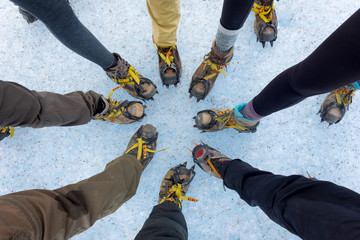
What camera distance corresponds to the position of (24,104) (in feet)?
2.40

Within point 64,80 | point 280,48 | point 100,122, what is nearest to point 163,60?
point 100,122

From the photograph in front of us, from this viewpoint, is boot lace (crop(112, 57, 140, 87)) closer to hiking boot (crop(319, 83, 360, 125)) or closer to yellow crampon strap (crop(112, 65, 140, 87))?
yellow crampon strap (crop(112, 65, 140, 87))

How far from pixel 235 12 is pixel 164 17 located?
0.33m

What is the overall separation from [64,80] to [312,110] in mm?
1676

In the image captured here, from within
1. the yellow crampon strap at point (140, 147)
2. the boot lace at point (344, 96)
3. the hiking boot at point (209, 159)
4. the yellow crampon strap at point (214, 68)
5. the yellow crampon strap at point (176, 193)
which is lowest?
the yellow crampon strap at point (176, 193)

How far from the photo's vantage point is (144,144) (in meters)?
1.23

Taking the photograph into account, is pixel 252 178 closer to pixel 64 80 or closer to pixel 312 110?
pixel 312 110

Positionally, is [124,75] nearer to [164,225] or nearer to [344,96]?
[164,225]

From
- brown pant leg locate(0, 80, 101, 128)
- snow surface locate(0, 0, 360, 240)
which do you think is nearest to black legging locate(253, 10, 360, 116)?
snow surface locate(0, 0, 360, 240)

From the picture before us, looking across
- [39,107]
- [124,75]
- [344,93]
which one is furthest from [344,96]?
[39,107]

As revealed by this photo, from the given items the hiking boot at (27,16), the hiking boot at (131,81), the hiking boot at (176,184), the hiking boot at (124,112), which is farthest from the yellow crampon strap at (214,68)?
the hiking boot at (27,16)

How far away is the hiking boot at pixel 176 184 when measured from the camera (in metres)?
1.17

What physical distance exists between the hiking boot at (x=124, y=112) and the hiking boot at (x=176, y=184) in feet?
1.33

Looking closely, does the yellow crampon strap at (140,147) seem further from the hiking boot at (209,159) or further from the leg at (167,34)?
the leg at (167,34)
